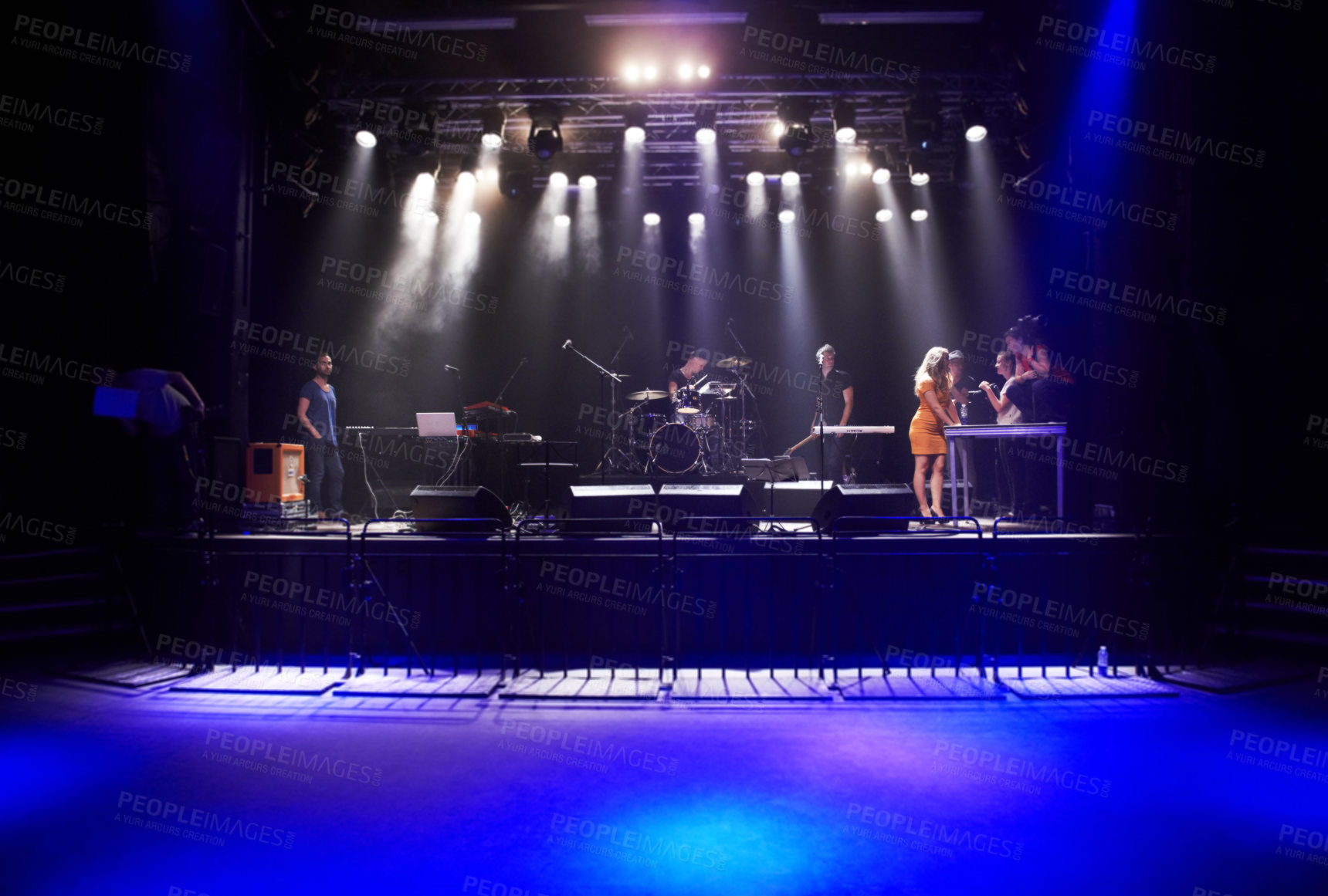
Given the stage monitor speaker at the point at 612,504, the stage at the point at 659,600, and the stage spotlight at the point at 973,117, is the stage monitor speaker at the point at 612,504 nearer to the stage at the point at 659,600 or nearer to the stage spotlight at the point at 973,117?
the stage at the point at 659,600

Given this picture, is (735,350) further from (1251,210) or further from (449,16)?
(1251,210)

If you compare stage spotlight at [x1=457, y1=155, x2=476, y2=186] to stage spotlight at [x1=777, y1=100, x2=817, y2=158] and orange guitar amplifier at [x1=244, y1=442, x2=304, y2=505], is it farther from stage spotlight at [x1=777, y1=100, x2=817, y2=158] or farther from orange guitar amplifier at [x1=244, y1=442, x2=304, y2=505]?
orange guitar amplifier at [x1=244, y1=442, x2=304, y2=505]

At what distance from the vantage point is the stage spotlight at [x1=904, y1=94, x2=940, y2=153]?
35.5 feet

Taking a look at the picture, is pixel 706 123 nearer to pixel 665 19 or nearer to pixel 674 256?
pixel 665 19

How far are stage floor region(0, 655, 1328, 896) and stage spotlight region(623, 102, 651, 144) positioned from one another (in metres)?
9.39

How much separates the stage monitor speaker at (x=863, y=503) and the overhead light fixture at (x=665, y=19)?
664 centimetres

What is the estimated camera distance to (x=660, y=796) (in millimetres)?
3869

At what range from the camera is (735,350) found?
15125 millimetres

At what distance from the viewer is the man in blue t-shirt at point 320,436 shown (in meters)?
10.3

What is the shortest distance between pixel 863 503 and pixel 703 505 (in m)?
1.59

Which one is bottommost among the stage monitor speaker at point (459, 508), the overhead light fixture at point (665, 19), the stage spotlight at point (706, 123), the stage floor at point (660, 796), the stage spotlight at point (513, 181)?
the stage floor at point (660, 796)

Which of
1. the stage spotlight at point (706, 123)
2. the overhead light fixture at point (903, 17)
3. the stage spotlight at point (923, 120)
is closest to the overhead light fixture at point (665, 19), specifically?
the overhead light fixture at point (903, 17)

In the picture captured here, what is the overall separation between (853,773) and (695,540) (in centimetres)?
260

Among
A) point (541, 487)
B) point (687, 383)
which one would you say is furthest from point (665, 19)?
point (541, 487)
